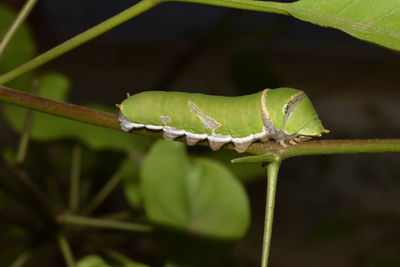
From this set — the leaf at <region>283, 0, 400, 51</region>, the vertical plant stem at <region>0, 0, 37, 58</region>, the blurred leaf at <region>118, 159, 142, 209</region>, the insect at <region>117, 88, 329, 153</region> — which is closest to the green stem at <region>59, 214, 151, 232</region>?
the blurred leaf at <region>118, 159, 142, 209</region>

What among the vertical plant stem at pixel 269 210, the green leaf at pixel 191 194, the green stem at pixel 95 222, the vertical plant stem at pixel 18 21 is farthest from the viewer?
the green stem at pixel 95 222

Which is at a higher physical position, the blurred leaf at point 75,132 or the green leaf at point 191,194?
the blurred leaf at point 75,132

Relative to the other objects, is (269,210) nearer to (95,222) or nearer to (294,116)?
(294,116)

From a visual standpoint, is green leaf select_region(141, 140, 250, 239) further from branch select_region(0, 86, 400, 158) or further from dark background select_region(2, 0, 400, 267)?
dark background select_region(2, 0, 400, 267)

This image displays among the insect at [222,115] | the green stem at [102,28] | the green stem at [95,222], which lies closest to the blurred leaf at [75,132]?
the green stem at [95,222]

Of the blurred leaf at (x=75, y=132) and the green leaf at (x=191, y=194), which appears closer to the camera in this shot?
the green leaf at (x=191, y=194)

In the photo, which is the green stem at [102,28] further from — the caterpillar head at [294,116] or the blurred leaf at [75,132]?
the blurred leaf at [75,132]

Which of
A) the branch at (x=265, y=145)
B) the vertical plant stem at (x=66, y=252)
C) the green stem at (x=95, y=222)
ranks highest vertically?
the branch at (x=265, y=145)
